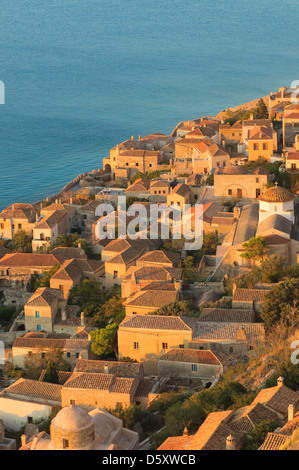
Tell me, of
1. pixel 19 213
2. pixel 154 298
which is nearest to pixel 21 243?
pixel 19 213

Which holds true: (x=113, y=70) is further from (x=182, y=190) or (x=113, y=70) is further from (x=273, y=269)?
(x=273, y=269)

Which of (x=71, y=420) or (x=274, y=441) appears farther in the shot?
(x=274, y=441)

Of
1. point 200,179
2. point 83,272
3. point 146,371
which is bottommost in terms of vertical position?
point 146,371

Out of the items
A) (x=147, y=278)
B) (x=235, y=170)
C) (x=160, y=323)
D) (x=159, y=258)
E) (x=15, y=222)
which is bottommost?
(x=160, y=323)

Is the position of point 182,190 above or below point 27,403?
above

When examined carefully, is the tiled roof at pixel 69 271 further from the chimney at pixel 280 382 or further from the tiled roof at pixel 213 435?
the tiled roof at pixel 213 435

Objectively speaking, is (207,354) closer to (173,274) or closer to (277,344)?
(277,344)
